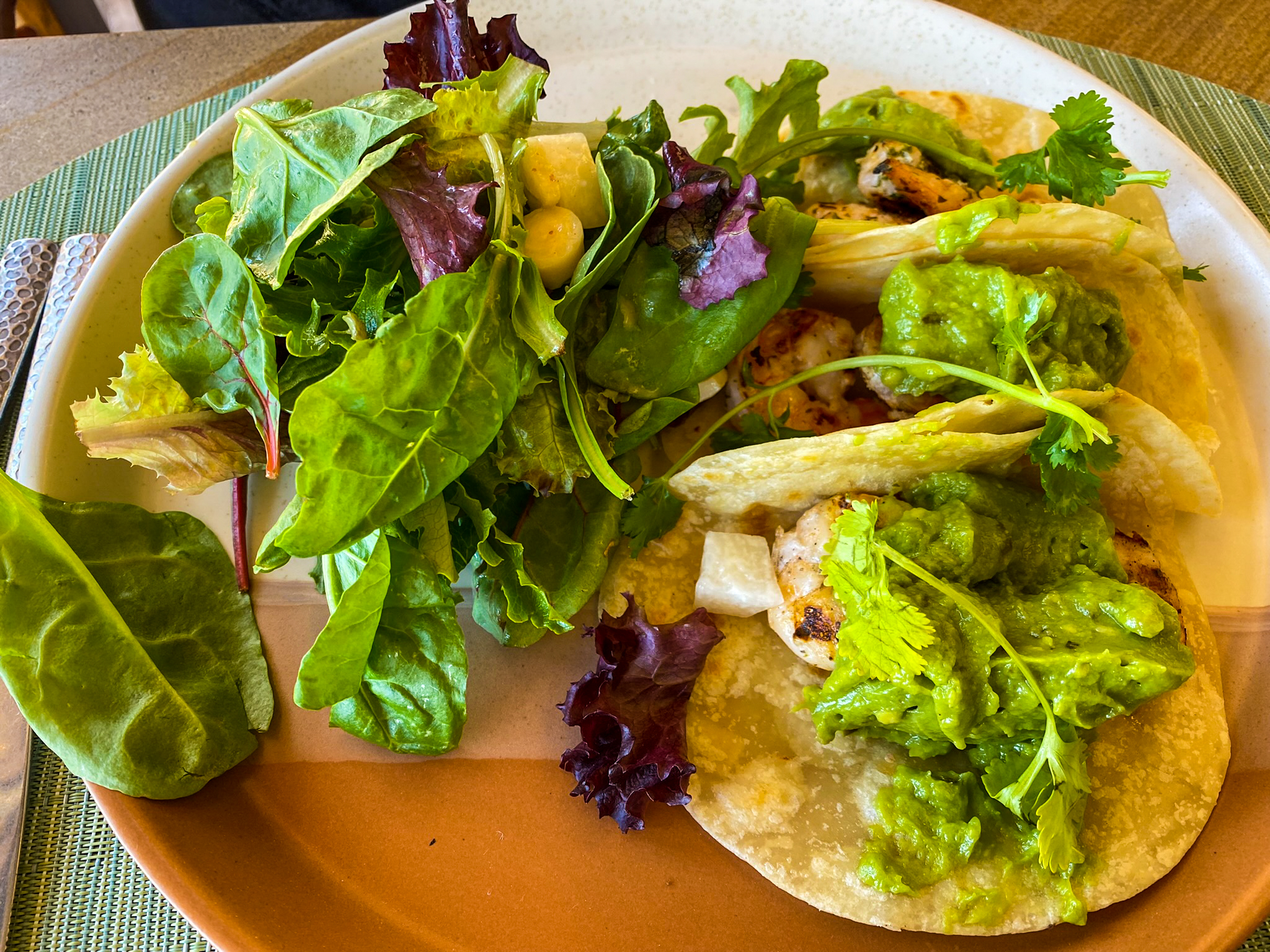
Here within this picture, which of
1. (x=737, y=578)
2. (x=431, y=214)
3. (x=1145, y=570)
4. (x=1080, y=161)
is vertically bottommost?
(x=1145, y=570)

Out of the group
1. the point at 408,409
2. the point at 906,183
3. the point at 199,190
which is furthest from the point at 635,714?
the point at 199,190

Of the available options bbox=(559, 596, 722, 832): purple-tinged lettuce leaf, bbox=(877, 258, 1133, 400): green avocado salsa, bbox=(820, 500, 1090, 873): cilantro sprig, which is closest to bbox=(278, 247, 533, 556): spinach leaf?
→ bbox=(559, 596, 722, 832): purple-tinged lettuce leaf

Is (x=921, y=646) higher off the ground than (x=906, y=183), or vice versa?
(x=906, y=183)

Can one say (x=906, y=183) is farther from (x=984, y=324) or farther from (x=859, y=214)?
(x=984, y=324)

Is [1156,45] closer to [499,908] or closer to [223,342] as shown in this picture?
[223,342]

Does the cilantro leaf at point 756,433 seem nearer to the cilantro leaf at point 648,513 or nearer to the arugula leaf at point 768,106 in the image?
the cilantro leaf at point 648,513

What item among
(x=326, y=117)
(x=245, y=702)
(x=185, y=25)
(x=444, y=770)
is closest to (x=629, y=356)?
(x=326, y=117)
